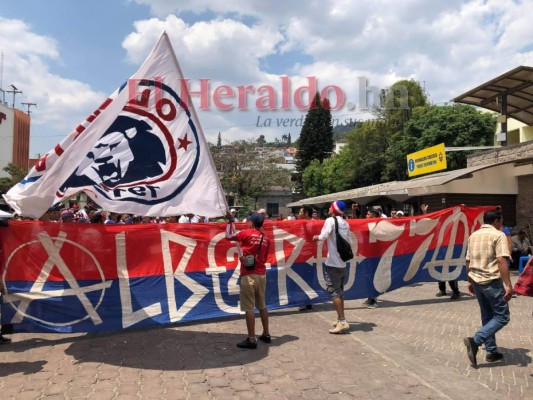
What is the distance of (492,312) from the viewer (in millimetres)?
5258

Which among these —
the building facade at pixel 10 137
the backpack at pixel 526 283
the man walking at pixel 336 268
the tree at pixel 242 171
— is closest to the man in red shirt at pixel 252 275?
the man walking at pixel 336 268

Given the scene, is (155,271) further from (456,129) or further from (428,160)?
(456,129)

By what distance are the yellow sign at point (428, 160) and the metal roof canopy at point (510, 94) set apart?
11.1ft

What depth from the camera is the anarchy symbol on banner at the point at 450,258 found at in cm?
880

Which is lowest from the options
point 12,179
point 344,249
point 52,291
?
point 52,291

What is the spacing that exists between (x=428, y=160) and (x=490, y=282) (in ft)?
62.3

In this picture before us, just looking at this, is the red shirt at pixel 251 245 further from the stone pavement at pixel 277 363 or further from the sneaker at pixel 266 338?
the stone pavement at pixel 277 363

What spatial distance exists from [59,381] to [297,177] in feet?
217

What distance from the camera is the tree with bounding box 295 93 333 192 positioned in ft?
234

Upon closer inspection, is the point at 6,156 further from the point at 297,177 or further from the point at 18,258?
the point at 18,258

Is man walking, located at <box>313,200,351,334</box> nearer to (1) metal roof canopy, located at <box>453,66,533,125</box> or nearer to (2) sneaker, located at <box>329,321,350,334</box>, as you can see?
(2) sneaker, located at <box>329,321,350,334</box>

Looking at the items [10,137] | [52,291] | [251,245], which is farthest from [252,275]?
[10,137]

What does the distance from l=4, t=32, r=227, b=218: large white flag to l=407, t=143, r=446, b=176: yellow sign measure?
1822 cm

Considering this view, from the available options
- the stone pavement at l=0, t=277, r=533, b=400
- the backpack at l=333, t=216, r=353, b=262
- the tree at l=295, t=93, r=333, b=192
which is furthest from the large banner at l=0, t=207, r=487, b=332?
the tree at l=295, t=93, r=333, b=192
